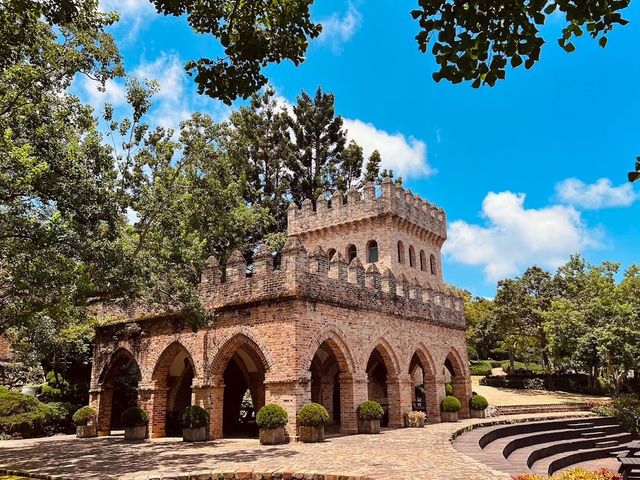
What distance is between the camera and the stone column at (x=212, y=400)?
56.6ft

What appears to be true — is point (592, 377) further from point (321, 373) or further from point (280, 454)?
point (280, 454)

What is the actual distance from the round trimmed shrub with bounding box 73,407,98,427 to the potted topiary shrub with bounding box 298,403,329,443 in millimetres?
9850

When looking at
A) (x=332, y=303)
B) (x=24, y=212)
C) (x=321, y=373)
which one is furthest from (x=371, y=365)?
(x=24, y=212)

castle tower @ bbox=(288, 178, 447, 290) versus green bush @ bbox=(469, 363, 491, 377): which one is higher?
castle tower @ bbox=(288, 178, 447, 290)

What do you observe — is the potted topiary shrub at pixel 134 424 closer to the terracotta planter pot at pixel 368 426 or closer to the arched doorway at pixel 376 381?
the terracotta planter pot at pixel 368 426

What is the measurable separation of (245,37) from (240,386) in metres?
18.8

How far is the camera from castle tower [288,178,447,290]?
27547mm

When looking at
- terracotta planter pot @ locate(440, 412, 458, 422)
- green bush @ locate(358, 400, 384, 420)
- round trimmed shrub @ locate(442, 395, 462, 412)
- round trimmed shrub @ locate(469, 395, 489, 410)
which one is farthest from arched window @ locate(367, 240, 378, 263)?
green bush @ locate(358, 400, 384, 420)

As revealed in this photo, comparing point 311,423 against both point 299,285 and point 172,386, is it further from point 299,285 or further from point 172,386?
point 172,386

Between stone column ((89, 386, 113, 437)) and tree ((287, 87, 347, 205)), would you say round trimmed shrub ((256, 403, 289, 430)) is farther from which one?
tree ((287, 87, 347, 205))

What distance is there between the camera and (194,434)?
655 inches

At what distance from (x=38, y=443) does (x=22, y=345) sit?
433 cm

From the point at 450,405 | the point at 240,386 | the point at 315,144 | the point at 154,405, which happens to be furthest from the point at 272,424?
the point at 315,144

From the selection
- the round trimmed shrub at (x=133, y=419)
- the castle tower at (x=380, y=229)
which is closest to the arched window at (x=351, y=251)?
the castle tower at (x=380, y=229)
